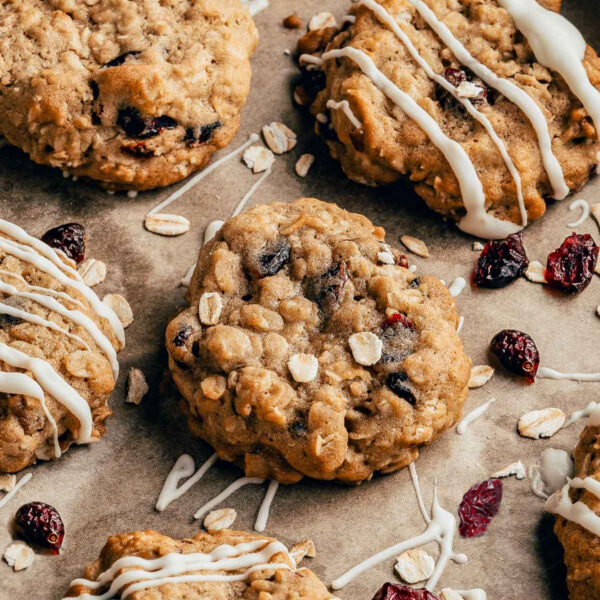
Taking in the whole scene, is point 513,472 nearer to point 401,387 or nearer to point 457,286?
point 401,387

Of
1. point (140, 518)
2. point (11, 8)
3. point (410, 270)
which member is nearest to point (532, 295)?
point (410, 270)

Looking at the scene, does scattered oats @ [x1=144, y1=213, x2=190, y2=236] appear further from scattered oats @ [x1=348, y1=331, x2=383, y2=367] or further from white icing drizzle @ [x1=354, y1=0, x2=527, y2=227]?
white icing drizzle @ [x1=354, y1=0, x2=527, y2=227]

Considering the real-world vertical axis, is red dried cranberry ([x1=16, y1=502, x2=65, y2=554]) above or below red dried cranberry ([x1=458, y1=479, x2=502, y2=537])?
above

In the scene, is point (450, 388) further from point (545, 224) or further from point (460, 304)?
point (545, 224)

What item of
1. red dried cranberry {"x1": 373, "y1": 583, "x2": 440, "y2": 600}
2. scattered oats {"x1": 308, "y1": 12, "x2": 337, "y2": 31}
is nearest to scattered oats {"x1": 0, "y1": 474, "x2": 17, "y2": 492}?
red dried cranberry {"x1": 373, "y1": 583, "x2": 440, "y2": 600}

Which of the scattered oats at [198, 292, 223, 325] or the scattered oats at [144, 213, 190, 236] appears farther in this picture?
the scattered oats at [144, 213, 190, 236]

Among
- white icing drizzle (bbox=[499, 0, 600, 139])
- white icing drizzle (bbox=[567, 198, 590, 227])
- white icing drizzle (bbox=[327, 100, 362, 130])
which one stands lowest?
white icing drizzle (bbox=[567, 198, 590, 227])

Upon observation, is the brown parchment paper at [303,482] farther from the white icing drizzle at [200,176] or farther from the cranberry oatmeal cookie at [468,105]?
the cranberry oatmeal cookie at [468,105]

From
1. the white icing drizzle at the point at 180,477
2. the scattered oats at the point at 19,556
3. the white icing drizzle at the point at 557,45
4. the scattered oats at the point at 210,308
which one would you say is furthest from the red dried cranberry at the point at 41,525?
the white icing drizzle at the point at 557,45
